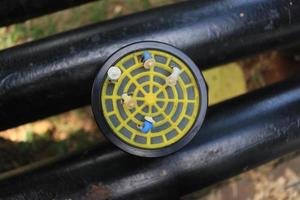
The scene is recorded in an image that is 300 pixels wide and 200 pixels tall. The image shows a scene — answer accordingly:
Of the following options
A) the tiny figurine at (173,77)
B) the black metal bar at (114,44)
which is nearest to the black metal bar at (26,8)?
the black metal bar at (114,44)

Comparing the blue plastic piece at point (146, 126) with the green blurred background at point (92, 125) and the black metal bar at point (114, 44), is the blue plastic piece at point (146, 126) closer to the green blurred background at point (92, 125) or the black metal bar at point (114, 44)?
the black metal bar at point (114, 44)

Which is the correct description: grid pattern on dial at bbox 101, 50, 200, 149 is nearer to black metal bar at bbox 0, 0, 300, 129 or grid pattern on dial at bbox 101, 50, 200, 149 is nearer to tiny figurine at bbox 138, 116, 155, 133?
tiny figurine at bbox 138, 116, 155, 133

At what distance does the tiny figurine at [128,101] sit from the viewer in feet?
3.25

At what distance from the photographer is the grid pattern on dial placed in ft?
3.33

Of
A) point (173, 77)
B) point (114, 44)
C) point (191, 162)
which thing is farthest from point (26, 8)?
point (191, 162)

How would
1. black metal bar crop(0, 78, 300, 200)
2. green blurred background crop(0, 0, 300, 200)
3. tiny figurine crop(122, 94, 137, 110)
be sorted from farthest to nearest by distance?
1. green blurred background crop(0, 0, 300, 200)
2. black metal bar crop(0, 78, 300, 200)
3. tiny figurine crop(122, 94, 137, 110)

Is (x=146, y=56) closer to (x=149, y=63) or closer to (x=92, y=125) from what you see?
(x=149, y=63)

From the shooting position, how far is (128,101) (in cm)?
99

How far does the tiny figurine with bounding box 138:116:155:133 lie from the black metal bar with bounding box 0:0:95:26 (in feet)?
1.71

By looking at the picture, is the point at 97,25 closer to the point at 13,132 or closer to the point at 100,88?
the point at 100,88

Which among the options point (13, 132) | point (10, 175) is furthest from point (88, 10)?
point (10, 175)

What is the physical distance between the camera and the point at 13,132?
1634 mm

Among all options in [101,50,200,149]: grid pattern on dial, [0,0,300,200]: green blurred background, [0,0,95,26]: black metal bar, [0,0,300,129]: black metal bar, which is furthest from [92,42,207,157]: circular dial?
[0,0,300,200]: green blurred background

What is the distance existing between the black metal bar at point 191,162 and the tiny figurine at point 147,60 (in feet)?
0.86
